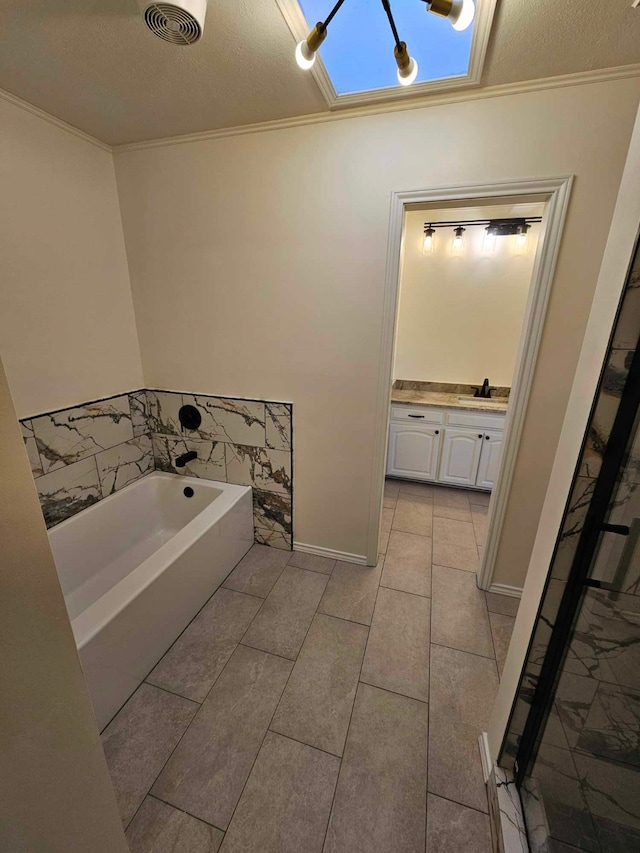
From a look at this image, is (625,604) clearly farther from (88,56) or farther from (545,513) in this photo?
(88,56)

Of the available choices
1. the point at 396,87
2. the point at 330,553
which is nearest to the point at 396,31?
the point at 396,87

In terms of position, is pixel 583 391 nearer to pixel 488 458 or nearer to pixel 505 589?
pixel 505 589

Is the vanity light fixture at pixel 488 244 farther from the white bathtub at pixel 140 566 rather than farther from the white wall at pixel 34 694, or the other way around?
the white wall at pixel 34 694

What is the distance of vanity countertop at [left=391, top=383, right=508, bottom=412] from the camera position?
293 centimetres

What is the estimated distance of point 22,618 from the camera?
20.9 inches

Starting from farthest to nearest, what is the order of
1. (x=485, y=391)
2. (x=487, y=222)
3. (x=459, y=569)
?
(x=485, y=391), (x=487, y=222), (x=459, y=569)

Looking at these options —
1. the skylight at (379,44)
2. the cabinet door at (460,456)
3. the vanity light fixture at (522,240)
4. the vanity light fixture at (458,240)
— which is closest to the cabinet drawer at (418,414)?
the cabinet door at (460,456)

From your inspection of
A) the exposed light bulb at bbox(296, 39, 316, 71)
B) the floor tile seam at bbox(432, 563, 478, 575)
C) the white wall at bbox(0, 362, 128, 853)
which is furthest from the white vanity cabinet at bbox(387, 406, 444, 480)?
the white wall at bbox(0, 362, 128, 853)

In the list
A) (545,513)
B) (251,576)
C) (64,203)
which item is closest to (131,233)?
(64,203)

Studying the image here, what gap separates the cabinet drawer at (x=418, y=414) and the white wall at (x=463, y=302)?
0.66 meters

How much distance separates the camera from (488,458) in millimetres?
3035

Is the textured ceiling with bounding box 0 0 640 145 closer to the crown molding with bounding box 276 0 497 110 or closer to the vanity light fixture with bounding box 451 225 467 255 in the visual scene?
the crown molding with bounding box 276 0 497 110

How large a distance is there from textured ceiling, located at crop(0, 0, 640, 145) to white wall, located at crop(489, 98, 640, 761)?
81cm

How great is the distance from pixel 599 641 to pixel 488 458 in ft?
7.70
